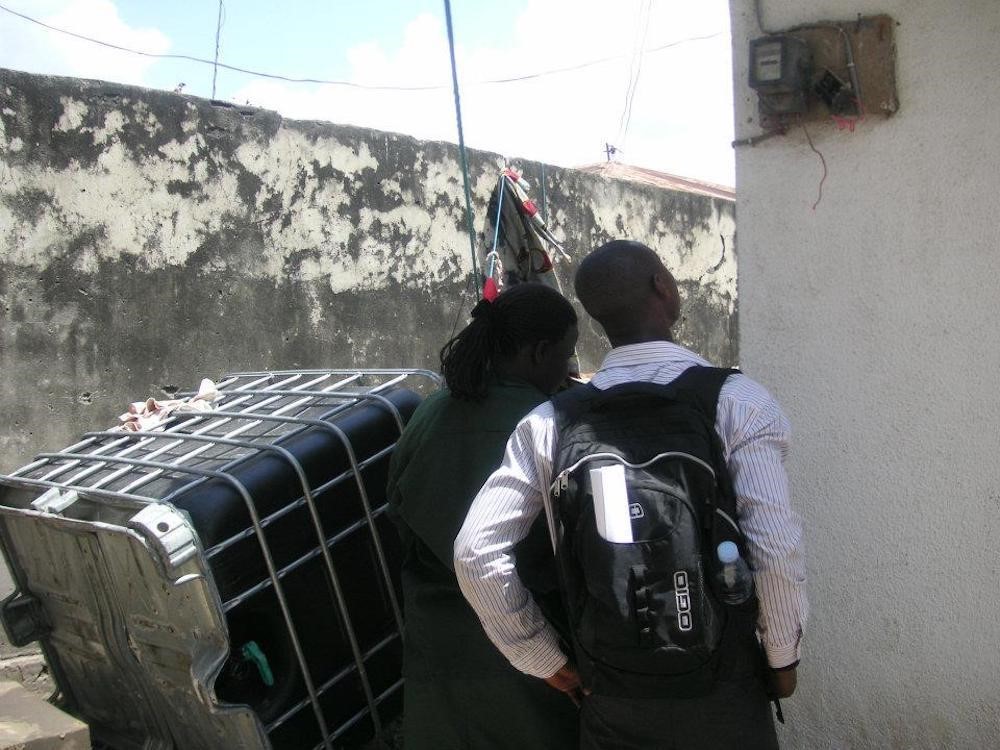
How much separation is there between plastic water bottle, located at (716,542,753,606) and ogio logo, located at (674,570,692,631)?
63 mm

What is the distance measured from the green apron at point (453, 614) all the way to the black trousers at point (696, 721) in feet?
1.49

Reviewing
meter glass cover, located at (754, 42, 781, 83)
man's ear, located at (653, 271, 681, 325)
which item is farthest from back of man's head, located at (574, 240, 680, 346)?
meter glass cover, located at (754, 42, 781, 83)

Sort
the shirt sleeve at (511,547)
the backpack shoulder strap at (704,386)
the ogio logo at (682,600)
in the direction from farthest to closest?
the shirt sleeve at (511,547), the backpack shoulder strap at (704,386), the ogio logo at (682,600)

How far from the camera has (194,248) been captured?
4.70 meters

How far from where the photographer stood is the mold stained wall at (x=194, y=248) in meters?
4.07

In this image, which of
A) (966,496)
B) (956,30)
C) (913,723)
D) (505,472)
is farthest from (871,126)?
(913,723)

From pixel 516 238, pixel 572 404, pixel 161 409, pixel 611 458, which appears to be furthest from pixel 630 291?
pixel 516 238

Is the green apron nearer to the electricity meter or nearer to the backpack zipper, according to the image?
the backpack zipper

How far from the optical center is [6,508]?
8.62 ft

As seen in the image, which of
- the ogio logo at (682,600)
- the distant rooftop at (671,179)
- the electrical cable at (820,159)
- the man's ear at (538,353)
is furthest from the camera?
the distant rooftop at (671,179)

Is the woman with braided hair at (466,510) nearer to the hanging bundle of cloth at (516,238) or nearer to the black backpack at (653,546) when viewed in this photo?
the black backpack at (653,546)

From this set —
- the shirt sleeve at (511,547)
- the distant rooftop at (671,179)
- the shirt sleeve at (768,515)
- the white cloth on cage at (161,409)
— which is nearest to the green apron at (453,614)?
the shirt sleeve at (511,547)

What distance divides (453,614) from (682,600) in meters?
0.76

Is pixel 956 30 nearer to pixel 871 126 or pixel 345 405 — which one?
pixel 871 126
